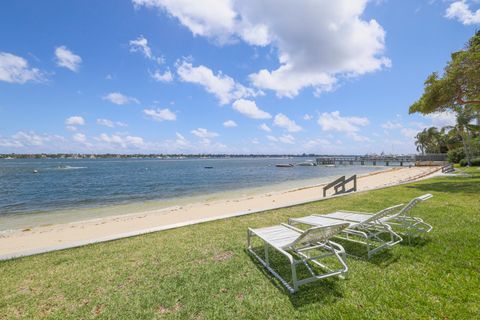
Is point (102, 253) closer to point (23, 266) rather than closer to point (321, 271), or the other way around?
point (23, 266)

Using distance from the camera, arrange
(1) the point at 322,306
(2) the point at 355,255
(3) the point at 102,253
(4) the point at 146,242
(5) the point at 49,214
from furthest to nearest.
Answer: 1. (5) the point at 49,214
2. (4) the point at 146,242
3. (3) the point at 102,253
4. (2) the point at 355,255
5. (1) the point at 322,306

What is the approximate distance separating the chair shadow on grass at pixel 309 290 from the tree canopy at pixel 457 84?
14087mm

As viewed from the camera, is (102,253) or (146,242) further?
(146,242)

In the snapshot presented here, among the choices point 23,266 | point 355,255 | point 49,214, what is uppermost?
point 355,255

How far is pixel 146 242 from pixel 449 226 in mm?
7009

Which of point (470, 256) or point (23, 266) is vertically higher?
point (470, 256)

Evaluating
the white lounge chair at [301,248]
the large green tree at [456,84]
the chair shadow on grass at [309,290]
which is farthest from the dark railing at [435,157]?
the chair shadow on grass at [309,290]

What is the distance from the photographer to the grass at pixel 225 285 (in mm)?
2838

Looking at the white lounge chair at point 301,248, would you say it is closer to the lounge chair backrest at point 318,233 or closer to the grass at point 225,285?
the lounge chair backrest at point 318,233

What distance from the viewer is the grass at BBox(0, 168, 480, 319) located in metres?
2.84

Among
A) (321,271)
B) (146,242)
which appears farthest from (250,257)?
(146,242)

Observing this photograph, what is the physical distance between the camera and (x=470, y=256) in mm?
3838

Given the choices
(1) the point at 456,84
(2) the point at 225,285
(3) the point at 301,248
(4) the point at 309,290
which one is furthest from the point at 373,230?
(1) the point at 456,84

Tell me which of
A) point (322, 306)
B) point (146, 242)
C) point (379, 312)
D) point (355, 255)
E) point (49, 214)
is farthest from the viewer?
point (49, 214)
